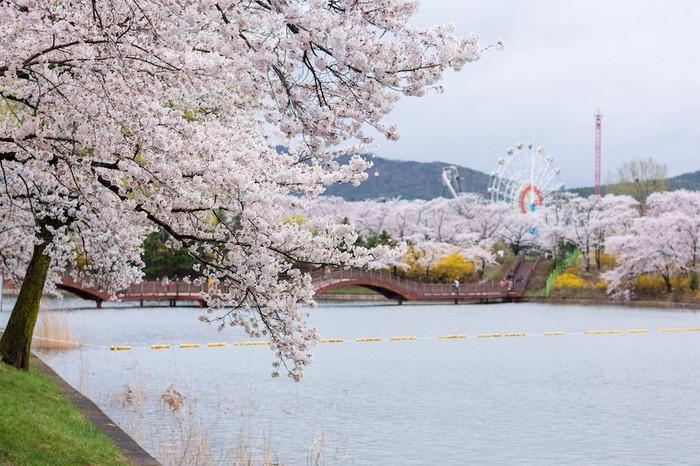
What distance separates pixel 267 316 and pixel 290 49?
362cm

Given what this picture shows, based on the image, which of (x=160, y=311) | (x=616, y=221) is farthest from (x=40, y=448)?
(x=616, y=221)

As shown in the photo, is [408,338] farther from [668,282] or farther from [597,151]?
[597,151]

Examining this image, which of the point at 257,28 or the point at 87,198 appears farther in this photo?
the point at 87,198

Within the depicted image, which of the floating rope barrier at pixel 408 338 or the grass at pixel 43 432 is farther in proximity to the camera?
the floating rope barrier at pixel 408 338

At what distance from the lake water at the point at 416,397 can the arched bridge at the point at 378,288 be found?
51.0 ft

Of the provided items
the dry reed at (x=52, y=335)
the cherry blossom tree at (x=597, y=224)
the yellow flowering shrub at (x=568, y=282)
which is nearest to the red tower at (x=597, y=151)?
the cherry blossom tree at (x=597, y=224)

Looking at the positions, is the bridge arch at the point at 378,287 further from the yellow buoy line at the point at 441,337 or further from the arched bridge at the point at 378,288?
the yellow buoy line at the point at 441,337

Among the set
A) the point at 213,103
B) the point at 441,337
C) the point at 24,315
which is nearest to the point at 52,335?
the point at 24,315

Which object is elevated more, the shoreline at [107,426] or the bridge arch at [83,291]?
the bridge arch at [83,291]

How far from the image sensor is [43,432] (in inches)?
400

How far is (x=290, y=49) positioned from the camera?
566 centimetres

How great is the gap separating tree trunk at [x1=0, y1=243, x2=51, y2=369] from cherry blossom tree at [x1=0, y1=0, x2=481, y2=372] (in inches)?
257

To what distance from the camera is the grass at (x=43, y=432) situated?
29.4ft

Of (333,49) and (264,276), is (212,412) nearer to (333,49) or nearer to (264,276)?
(264,276)
